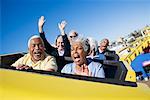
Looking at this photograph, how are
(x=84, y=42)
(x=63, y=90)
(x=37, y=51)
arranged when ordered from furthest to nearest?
(x=37, y=51) < (x=84, y=42) < (x=63, y=90)

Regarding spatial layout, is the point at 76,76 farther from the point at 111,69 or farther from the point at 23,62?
the point at 23,62

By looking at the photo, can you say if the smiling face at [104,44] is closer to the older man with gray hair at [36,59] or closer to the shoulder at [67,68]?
the shoulder at [67,68]

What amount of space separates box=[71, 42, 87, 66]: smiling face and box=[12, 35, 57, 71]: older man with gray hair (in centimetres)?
15

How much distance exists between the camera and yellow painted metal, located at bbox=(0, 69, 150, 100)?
5.76 ft

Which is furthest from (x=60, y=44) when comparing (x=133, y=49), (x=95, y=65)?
(x=133, y=49)

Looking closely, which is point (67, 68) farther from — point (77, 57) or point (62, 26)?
point (62, 26)

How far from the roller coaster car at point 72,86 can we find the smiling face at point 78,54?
0.40 ft

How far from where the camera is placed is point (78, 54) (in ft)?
6.38

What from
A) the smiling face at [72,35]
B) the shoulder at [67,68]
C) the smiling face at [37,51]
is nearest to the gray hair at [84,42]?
the smiling face at [72,35]

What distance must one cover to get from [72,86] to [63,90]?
6 centimetres

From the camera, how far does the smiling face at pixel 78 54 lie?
1.94 metres

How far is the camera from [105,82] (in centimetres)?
184
